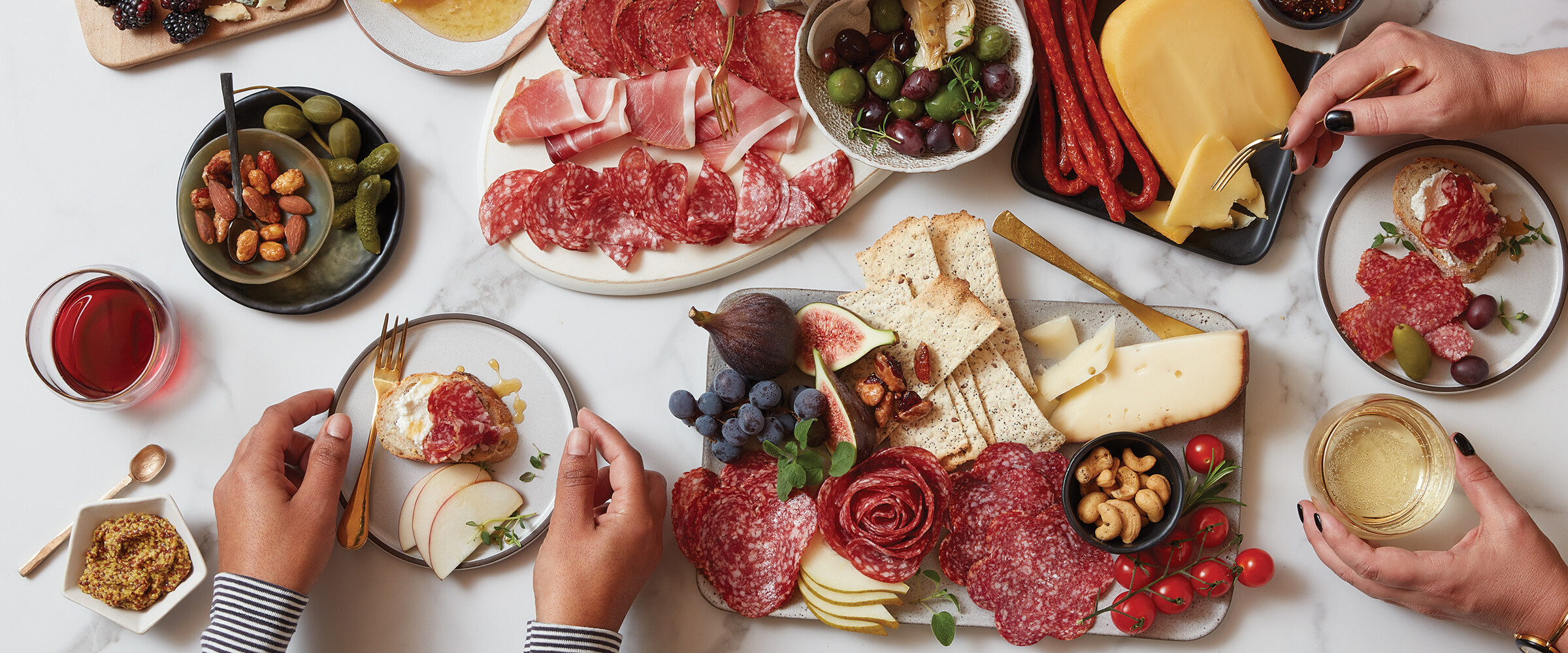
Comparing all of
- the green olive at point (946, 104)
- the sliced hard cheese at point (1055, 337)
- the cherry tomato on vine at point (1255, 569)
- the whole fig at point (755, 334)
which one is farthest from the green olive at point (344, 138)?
the cherry tomato on vine at point (1255, 569)

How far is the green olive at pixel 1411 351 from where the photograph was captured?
5.14 ft

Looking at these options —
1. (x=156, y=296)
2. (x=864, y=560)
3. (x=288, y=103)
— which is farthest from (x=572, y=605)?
(x=288, y=103)

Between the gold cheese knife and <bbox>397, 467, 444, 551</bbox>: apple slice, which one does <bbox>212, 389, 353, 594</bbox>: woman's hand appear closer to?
<bbox>397, 467, 444, 551</bbox>: apple slice

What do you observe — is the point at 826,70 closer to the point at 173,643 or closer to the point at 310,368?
the point at 310,368

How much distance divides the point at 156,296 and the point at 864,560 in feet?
5.01

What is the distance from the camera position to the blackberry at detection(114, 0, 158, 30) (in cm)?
175

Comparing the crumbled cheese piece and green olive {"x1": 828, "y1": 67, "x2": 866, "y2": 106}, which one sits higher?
the crumbled cheese piece

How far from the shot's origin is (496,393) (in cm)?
172

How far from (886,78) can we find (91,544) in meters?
1.80

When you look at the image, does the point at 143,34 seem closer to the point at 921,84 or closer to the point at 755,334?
the point at 755,334

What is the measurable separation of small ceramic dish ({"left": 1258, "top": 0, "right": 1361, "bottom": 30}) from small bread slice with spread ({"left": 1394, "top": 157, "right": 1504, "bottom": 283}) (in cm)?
32

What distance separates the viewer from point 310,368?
1.79m

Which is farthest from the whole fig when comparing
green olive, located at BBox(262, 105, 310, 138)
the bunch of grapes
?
green olive, located at BBox(262, 105, 310, 138)

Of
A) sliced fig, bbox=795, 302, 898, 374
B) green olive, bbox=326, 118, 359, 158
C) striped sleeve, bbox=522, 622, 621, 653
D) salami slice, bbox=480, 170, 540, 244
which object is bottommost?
striped sleeve, bbox=522, 622, 621, 653
